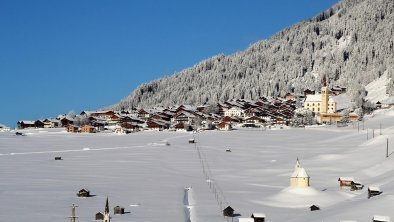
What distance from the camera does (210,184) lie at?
189 ft

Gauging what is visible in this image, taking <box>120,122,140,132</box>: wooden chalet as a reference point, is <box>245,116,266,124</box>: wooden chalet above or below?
above

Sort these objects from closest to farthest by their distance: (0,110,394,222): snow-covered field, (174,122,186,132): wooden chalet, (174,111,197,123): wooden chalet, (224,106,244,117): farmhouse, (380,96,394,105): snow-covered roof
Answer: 1. (0,110,394,222): snow-covered field
2. (174,122,186,132): wooden chalet
3. (174,111,197,123): wooden chalet
4. (380,96,394,105): snow-covered roof
5. (224,106,244,117): farmhouse

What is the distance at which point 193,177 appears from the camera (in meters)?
62.7

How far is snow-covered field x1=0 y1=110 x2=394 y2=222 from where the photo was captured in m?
43.1

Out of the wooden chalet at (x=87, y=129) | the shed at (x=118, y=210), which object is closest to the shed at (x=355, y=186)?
the shed at (x=118, y=210)

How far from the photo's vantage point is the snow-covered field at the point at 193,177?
43.1 metres

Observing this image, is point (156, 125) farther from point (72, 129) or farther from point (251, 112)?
point (251, 112)

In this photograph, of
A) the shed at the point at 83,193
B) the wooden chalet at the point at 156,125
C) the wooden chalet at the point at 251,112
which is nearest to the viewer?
the shed at the point at 83,193

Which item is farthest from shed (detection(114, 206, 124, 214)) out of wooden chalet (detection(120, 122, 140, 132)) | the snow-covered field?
wooden chalet (detection(120, 122, 140, 132))

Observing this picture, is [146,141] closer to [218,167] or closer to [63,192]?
[218,167]

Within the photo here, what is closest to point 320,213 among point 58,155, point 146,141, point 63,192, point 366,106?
point 63,192

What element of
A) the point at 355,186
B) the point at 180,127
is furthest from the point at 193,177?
the point at 180,127

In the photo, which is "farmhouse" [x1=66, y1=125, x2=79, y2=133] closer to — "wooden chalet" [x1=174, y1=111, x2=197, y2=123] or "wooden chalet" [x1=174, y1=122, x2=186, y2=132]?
"wooden chalet" [x1=174, y1=122, x2=186, y2=132]

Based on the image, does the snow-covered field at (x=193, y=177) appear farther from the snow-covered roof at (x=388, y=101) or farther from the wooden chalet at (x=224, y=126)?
the snow-covered roof at (x=388, y=101)
